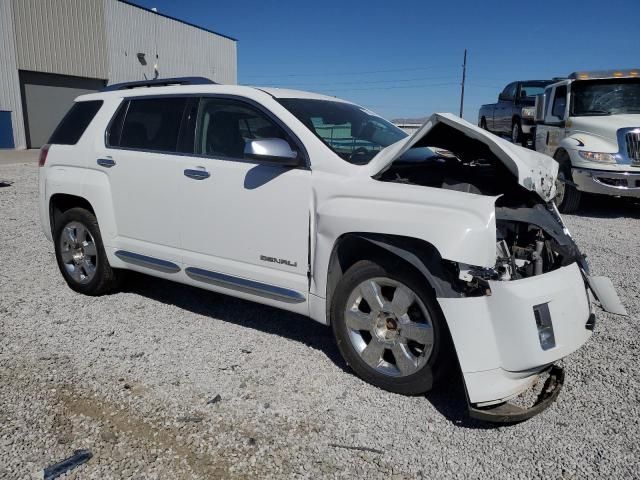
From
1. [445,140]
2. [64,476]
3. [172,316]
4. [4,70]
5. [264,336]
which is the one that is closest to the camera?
[64,476]

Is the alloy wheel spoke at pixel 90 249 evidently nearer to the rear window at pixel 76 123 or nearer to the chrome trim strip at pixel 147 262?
the chrome trim strip at pixel 147 262

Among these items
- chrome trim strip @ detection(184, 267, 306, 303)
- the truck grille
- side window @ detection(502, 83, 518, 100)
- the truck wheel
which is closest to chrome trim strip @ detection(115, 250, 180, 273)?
chrome trim strip @ detection(184, 267, 306, 303)

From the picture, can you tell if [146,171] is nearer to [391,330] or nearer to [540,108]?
[391,330]

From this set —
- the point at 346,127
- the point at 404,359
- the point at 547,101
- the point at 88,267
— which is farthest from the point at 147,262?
the point at 547,101

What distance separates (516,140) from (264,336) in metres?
16.0

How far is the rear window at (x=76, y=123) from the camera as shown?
493 cm

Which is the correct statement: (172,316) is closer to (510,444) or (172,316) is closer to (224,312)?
(224,312)

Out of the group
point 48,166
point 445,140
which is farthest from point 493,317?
point 48,166

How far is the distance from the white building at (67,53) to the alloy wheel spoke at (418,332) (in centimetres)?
2597

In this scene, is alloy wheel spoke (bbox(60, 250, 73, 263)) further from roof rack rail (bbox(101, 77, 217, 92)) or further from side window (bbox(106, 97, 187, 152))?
roof rack rail (bbox(101, 77, 217, 92))

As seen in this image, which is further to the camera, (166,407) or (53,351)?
(53,351)

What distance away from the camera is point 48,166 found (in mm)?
5129

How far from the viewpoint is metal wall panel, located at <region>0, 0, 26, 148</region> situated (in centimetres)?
2352

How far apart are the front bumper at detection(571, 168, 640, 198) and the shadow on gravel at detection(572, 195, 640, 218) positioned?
75 centimetres
